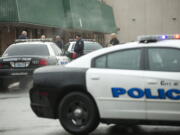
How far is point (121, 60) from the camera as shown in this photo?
7.91 m

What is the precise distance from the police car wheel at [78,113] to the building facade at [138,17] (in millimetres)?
64076

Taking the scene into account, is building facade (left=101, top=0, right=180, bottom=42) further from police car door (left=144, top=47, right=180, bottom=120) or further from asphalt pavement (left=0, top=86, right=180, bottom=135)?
police car door (left=144, top=47, right=180, bottom=120)

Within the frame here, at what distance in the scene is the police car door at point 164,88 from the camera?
24.3ft

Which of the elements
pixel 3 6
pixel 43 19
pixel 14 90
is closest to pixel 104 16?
pixel 43 19

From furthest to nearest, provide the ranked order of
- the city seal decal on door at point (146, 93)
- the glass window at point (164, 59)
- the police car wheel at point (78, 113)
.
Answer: the police car wheel at point (78, 113), the glass window at point (164, 59), the city seal decal on door at point (146, 93)

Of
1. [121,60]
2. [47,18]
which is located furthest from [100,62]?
[47,18]

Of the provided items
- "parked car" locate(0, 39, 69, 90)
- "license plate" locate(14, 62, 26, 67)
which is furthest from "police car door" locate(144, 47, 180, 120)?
"license plate" locate(14, 62, 26, 67)

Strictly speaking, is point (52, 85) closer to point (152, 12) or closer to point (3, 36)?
point (3, 36)

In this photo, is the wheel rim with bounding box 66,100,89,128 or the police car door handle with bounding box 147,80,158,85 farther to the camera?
the wheel rim with bounding box 66,100,89,128

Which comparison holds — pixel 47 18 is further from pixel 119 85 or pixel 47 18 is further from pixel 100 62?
pixel 119 85

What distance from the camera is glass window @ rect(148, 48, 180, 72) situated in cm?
758

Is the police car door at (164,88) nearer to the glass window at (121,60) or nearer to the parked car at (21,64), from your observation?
the glass window at (121,60)

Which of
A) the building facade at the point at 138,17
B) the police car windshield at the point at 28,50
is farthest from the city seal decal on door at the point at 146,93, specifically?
the building facade at the point at 138,17

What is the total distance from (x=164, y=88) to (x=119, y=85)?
65 cm
